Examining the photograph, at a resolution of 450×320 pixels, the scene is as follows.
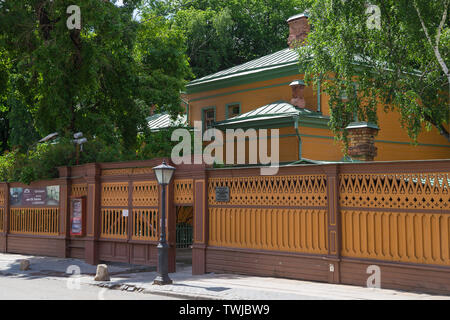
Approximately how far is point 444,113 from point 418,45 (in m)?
3.37

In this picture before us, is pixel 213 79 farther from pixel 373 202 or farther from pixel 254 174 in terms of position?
pixel 373 202

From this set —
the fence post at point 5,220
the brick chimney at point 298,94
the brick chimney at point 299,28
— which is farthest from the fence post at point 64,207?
the brick chimney at point 299,28

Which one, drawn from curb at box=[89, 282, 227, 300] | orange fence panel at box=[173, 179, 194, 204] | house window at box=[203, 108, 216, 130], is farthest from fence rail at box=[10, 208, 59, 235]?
house window at box=[203, 108, 216, 130]

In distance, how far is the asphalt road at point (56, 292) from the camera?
10.6 metres

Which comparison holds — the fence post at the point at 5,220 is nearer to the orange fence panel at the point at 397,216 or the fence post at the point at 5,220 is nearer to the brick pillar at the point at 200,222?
the brick pillar at the point at 200,222

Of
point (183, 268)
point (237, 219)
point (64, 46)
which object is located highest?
point (64, 46)

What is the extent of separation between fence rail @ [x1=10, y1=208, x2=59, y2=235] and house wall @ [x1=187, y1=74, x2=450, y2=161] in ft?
34.8

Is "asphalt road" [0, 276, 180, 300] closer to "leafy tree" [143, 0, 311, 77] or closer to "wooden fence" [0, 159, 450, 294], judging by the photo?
"wooden fence" [0, 159, 450, 294]

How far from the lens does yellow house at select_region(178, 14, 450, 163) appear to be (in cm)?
2434

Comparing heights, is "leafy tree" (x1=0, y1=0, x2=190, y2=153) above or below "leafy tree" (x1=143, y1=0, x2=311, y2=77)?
below

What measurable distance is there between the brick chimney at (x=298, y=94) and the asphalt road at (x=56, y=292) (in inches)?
596

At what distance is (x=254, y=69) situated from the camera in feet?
92.5
